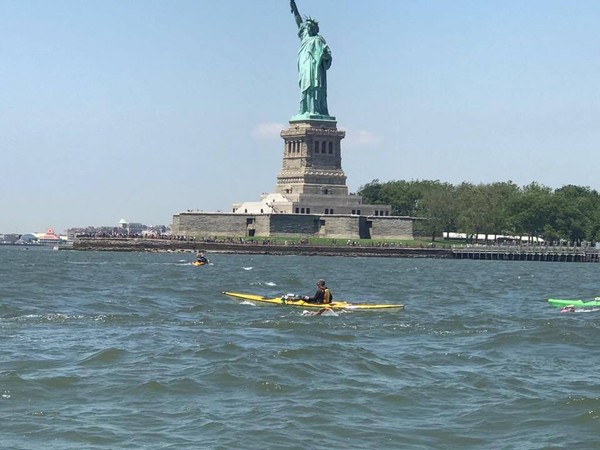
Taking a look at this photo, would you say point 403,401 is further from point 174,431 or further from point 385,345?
point 385,345

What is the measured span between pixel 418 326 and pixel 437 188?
14260 centimetres

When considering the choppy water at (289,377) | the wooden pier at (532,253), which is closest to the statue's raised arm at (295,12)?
the wooden pier at (532,253)

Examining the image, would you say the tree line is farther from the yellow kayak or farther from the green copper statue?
the yellow kayak

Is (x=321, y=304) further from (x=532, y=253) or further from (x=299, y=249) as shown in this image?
(x=532, y=253)

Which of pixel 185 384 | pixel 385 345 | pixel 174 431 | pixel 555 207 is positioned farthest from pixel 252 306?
pixel 555 207

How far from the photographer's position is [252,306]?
5375 cm

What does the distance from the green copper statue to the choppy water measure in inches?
4055

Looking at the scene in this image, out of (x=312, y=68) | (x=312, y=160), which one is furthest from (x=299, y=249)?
(x=312, y=68)

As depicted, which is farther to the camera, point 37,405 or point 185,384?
point 185,384

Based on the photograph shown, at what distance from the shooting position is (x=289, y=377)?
104 feet

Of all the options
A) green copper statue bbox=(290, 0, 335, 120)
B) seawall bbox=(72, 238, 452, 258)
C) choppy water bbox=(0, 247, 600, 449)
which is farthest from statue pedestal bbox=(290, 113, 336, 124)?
choppy water bbox=(0, 247, 600, 449)

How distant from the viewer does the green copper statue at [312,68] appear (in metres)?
157

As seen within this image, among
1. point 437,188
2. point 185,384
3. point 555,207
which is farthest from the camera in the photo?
point 437,188

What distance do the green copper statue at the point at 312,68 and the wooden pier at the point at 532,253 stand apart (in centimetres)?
2469
